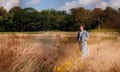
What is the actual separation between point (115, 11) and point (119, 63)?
5.00 ft

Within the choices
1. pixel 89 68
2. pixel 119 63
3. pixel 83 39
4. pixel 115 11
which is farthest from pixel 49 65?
pixel 83 39

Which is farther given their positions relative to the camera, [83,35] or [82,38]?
[82,38]

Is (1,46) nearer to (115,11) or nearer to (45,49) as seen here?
(45,49)

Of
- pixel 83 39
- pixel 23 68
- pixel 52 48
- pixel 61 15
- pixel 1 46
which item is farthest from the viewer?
pixel 61 15

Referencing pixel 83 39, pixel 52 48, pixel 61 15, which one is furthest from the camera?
pixel 61 15

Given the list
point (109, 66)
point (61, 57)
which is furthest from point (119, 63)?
point (61, 57)

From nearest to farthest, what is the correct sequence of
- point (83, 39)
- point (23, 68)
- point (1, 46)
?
point (23, 68)
point (1, 46)
point (83, 39)

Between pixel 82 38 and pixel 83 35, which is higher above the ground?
pixel 83 35

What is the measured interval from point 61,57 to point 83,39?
4.83 meters

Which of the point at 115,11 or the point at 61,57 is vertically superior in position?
the point at 115,11

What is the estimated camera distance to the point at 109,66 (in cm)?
835

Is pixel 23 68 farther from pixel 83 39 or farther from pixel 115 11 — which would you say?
pixel 83 39

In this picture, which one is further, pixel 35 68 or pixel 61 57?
pixel 61 57

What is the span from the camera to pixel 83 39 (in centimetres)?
1375
